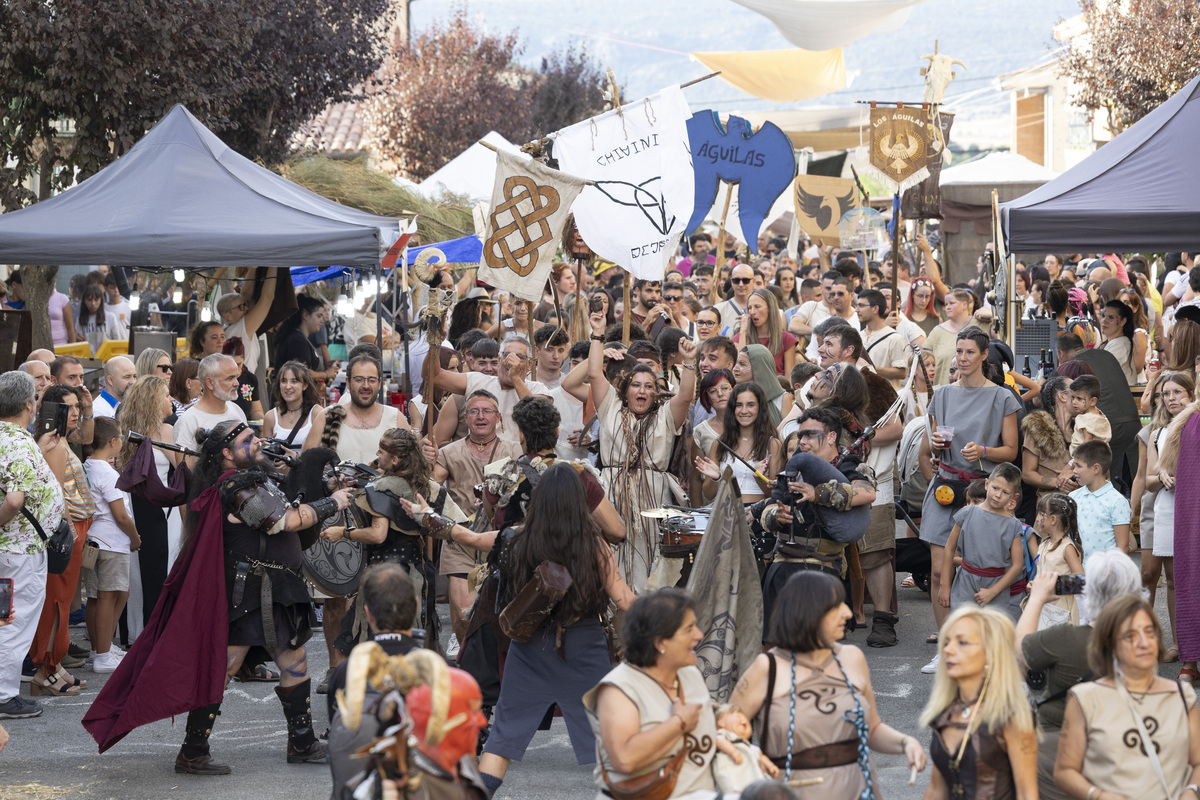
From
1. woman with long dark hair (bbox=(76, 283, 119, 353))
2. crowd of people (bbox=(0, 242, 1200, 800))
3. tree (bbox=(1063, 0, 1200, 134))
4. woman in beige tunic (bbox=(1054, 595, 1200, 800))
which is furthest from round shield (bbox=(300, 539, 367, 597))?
tree (bbox=(1063, 0, 1200, 134))

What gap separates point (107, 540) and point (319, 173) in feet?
37.2

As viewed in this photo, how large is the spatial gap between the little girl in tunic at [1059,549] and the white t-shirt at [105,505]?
5039 mm

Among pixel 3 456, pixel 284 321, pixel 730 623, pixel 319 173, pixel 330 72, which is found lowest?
pixel 730 623

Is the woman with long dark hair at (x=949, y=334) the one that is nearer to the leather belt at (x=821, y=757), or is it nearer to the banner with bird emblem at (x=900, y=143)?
the banner with bird emblem at (x=900, y=143)

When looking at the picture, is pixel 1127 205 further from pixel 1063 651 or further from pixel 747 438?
pixel 1063 651

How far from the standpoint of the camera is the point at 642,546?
7.35 m

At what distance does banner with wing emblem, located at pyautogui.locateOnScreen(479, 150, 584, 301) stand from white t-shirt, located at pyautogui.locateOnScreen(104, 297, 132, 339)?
7.35m

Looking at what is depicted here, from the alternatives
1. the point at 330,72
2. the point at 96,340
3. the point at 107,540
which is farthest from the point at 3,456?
the point at 330,72

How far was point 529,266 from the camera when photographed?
27.9 ft

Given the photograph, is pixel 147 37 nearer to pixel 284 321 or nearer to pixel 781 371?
pixel 284 321

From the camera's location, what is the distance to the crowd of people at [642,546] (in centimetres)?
406

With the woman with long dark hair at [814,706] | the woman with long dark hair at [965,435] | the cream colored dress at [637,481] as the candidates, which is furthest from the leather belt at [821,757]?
the woman with long dark hair at [965,435]

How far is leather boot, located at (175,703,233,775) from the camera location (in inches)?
240

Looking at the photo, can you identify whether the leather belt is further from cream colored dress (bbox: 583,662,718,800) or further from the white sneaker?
the white sneaker
